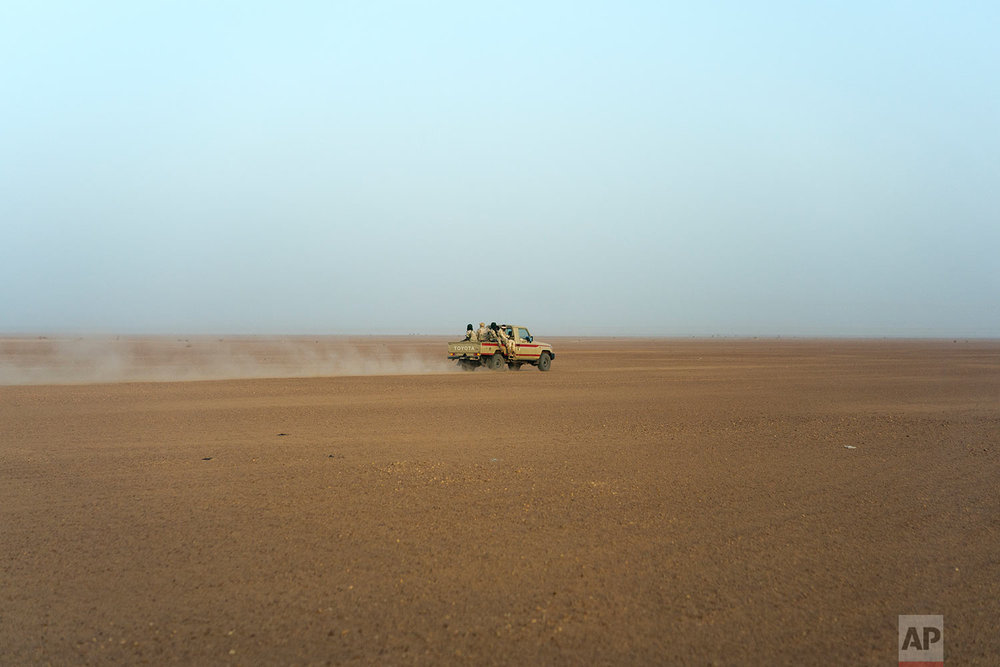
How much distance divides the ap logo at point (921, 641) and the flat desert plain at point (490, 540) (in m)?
0.09

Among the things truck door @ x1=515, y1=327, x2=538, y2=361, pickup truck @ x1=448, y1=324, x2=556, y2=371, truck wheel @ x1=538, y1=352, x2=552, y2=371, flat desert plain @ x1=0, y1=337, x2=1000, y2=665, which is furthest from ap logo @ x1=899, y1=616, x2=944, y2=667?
truck wheel @ x1=538, y1=352, x2=552, y2=371

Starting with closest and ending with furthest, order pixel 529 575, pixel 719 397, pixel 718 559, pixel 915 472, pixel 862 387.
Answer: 1. pixel 529 575
2. pixel 718 559
3. pixel 915 472
4. pixel 719 397
5. pixel 862 387

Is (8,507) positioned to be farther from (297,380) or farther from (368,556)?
(297,380)

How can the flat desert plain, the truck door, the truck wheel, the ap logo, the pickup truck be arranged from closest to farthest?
the ap logo → the flat desert plain → the pickup truck → the truck door → the truck wheel

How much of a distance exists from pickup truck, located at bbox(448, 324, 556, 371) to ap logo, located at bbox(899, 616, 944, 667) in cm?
2804

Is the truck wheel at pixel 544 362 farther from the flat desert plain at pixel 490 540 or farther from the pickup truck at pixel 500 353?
the flat desert plain at pixel 490 540

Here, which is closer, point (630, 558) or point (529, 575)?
point (529, 575)

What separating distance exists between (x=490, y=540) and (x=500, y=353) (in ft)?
87.9

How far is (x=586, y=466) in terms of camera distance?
1138 cm

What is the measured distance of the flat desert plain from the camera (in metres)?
5.14

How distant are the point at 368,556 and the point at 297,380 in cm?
2200

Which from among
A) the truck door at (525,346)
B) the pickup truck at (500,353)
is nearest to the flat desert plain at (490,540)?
the pickup truck at (500,353)

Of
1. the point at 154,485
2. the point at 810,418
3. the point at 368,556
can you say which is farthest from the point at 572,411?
the point at 368,556

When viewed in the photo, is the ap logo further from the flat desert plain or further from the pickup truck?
the pickup truck
